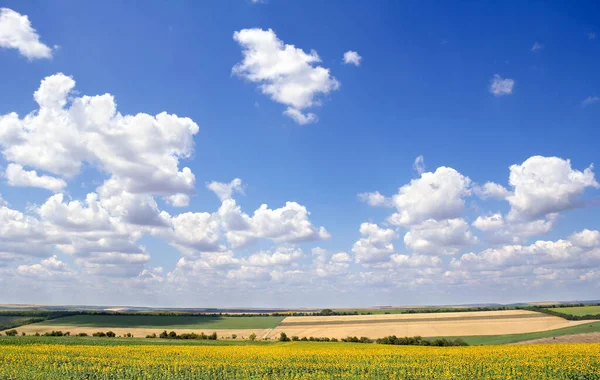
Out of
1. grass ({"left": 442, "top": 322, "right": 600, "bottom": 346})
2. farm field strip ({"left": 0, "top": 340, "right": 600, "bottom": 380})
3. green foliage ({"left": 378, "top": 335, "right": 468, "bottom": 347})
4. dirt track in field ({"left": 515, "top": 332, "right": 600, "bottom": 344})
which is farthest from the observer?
grass ({"left": 442, "top": 322, "right": 600, "bottom": 346})

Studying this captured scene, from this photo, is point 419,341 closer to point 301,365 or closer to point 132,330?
point 301,365

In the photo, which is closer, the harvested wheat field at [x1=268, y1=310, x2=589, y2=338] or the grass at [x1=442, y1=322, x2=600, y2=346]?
the grass at [x1=442, y1=322, x2=600, y2=346]

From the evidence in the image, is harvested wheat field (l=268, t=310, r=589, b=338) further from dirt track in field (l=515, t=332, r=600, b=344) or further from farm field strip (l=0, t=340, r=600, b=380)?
farm field strip (l=0, t=340, r=600, b=380)

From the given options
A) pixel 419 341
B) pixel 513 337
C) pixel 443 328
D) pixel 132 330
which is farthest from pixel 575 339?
pixel 132 330

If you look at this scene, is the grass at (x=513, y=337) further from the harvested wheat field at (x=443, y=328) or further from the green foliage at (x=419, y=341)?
the harvested wheat field at (x=443, y=328)

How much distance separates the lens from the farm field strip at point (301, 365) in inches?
1419

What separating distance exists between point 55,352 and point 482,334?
85985mm

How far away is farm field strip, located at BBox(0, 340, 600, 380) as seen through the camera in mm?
36031

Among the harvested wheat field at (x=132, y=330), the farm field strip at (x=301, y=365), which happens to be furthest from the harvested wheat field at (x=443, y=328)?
the farm field strip at (x=301, y=365)

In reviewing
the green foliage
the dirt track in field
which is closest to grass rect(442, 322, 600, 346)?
the green foliage

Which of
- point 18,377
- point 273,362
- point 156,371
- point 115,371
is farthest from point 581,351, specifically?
point 18,377

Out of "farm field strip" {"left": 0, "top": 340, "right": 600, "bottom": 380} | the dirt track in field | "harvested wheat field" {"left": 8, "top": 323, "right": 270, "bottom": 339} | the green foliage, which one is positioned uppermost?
"farm field strip" {"left": 0, "top": 340, "right": 600, "bottom": 380}

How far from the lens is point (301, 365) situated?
41906mm

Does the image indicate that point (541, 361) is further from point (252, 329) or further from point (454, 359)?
point (252, 329)
